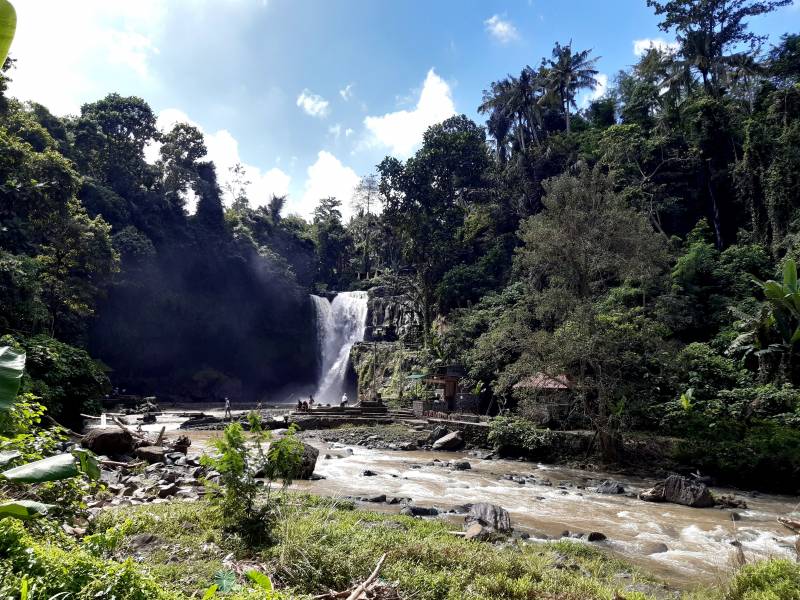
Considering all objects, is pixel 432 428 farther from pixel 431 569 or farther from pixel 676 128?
pixel 676 128

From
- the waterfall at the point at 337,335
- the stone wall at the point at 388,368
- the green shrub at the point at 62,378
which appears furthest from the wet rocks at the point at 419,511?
the waterfall at the point at 337,335

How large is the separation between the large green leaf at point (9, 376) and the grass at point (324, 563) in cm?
80

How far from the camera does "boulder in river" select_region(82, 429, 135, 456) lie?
33.9 feet

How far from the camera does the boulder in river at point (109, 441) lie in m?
10.3

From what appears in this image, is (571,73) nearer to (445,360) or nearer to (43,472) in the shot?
(445,360)

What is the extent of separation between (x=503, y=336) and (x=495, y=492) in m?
6.11

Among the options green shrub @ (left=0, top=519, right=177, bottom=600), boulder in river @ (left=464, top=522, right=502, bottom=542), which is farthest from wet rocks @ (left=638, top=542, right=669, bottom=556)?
green shrub @ (left=0, top=519, right=177, bottom=600)

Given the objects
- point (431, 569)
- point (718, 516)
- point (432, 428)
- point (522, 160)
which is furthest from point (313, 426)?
point (522, 160)

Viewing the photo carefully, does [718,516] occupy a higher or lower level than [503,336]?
lower

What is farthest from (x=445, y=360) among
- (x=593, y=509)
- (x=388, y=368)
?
(x=593, y=509)

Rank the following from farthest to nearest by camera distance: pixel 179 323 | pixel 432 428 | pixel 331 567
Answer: pixel 179 323 < pixel 432 428 < pixel 331 567

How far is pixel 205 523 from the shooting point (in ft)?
17.7

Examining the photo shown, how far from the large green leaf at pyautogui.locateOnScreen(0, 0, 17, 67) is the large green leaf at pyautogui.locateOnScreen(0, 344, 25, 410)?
209 centimetres

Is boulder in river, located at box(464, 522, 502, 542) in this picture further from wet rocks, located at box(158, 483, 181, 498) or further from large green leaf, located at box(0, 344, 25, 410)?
large green leaf, located at box(0, 344, 25, 410)
